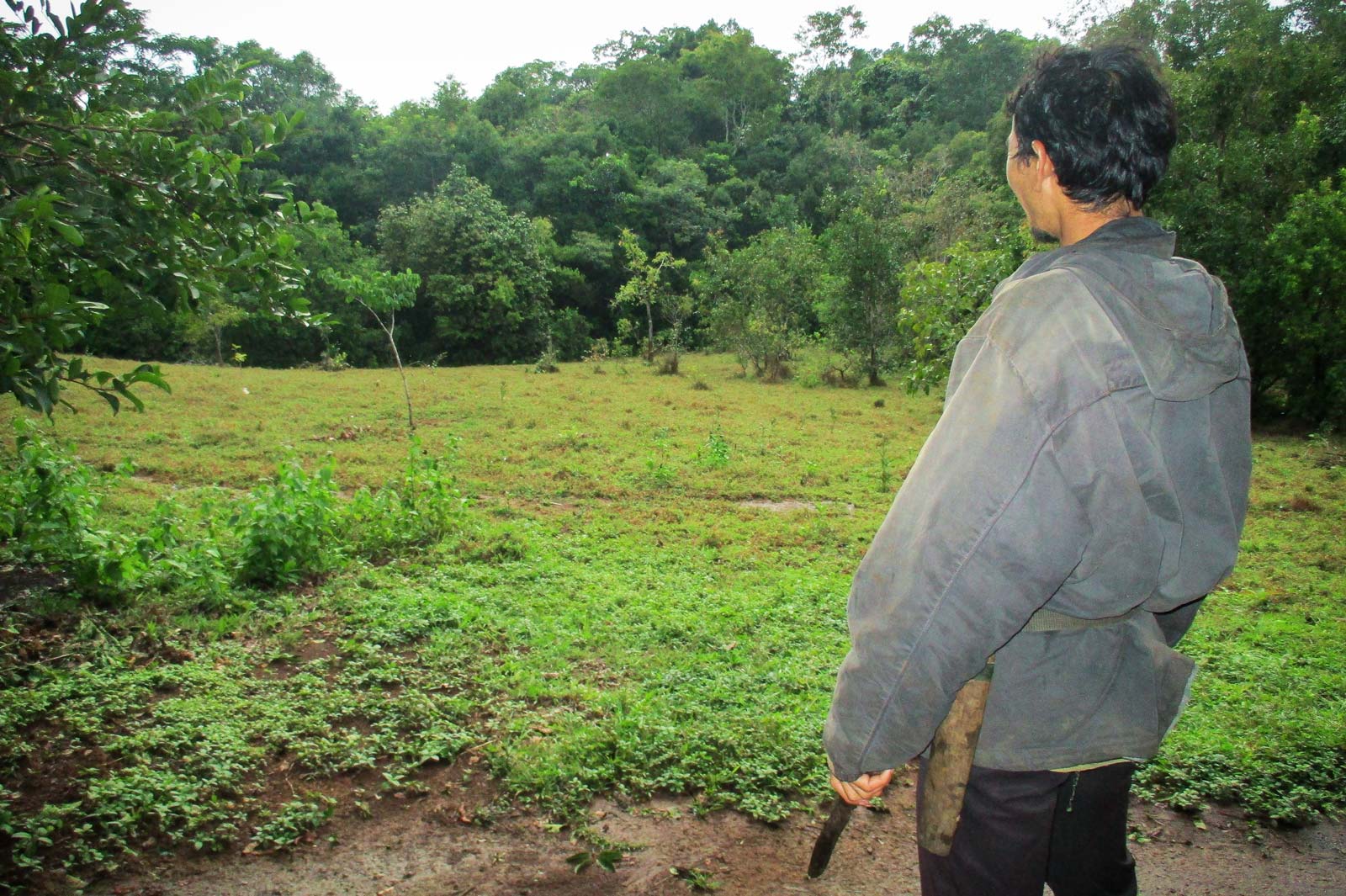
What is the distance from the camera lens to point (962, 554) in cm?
→ 106

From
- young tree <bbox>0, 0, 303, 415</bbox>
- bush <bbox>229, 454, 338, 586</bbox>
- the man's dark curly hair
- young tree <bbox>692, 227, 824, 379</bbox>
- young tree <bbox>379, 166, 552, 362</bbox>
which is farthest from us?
young tree <bbox>379, 166, 552, 362</bbox>

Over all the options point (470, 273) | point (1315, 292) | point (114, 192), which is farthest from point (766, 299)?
point (114, 192)

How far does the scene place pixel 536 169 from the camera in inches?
1067

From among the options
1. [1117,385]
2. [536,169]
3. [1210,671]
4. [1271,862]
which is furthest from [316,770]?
[536,169]

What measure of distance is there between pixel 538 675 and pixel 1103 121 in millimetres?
2921

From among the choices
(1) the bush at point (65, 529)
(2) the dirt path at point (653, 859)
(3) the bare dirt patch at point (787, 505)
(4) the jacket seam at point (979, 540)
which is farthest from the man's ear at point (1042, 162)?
(3) the bare dirt patch at point (787, 505)

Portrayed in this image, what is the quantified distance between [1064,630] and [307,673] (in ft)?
9.97

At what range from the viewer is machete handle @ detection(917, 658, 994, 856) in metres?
1.17

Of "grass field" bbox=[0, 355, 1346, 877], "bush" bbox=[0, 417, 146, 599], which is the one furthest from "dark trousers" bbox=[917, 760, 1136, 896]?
"bush" bbox=[0, 417, 146, 599]

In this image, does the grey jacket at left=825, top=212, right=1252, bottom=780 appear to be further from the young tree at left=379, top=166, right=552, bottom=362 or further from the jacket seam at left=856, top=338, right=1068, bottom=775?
the young tree at left=379, top=166, right=552, bottom=362

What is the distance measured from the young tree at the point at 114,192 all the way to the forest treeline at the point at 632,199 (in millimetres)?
11

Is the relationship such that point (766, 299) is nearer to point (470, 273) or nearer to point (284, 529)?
point (470, 273)

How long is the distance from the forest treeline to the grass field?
4.06ft

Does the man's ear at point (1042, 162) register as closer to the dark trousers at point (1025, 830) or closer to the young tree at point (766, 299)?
the dark trousers at point (1025, 830)
